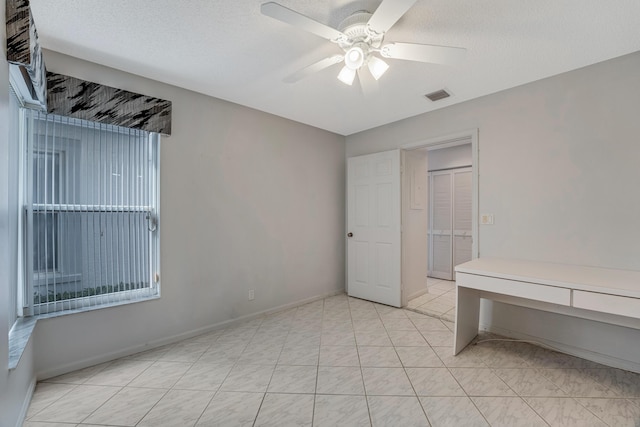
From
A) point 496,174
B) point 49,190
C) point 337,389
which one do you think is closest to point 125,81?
point 49,190

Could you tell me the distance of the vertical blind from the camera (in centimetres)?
198

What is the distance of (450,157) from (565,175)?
272 centimetres

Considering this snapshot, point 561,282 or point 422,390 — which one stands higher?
point 561,282

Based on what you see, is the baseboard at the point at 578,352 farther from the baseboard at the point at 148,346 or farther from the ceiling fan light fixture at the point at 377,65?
the ceiling fan light fixture at the point at 377,65

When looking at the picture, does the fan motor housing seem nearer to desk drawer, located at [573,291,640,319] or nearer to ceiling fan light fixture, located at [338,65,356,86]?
ceiling fan light fixture, located at [338,65,356,86]

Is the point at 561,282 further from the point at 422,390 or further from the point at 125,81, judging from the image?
the point at 125,81

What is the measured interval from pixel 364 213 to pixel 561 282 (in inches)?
93.5

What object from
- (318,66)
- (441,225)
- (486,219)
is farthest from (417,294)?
(318,66)

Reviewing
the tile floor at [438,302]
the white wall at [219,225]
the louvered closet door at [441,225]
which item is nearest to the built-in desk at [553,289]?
the tile floor at [438,302]

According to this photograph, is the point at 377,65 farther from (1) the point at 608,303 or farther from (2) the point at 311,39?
(1) the point at 608,303

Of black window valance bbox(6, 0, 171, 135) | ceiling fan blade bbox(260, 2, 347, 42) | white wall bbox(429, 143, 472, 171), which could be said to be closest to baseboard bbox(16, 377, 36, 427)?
black window valance bbox(6, 0, 171, 135)

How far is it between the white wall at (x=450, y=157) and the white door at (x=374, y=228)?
6.47 feet

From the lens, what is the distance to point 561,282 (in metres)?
1.81

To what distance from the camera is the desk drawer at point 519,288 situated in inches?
71.6
